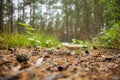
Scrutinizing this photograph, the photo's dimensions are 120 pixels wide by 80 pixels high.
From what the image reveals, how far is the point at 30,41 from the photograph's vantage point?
400 centimetres

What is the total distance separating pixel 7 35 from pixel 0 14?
251cm

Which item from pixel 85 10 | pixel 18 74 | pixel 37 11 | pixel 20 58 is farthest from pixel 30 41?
pixel 37 11

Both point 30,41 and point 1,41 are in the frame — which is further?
point 30,41

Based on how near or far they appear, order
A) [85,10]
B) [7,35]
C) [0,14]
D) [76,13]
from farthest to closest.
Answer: [76,13]
[85,10]
[0,14]
[7,35]

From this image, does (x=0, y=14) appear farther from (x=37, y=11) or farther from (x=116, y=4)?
(x=37, y=11)

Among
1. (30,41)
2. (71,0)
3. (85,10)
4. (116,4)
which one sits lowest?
(30,41)

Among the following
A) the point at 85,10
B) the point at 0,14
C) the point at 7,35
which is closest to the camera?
the point at 7,35

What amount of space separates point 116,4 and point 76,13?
25.2m

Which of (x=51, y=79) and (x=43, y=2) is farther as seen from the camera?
(x=43, y=2)

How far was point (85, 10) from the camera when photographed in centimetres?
2355

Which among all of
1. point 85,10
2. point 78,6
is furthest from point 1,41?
point 78,6

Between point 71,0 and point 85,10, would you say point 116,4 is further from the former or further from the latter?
point 71,0

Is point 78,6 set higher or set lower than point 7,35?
higher

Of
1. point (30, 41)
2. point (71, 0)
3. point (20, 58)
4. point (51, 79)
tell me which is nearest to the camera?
point (51, 79)
